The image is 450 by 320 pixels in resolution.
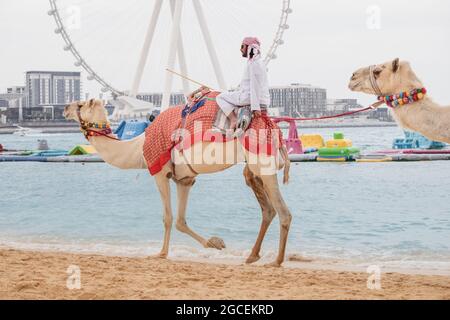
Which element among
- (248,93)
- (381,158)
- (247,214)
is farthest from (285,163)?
(381,158)

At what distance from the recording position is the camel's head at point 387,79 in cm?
566

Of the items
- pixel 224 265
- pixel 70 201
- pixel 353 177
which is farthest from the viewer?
pixel 353 177

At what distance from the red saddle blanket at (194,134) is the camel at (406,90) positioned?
1014 millimetres

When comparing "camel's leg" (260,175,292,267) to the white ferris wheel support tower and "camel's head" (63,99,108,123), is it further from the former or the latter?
the white ferris wheel support tower

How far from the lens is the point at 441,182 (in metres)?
24.8

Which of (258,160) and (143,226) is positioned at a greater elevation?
(258,160)

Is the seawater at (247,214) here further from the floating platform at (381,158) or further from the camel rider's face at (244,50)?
the camel rider's face at (244,50)

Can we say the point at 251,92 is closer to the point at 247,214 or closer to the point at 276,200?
the point at 276,200

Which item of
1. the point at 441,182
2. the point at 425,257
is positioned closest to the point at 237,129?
the point at 425,257

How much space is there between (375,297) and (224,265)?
2.40 metres

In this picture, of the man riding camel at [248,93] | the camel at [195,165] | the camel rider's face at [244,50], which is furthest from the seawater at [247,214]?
the camel rider's face at [244,50]

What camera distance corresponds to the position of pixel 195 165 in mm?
6918

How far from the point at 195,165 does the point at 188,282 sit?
1273 millimetres

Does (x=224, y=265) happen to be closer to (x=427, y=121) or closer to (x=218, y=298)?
(x=218, y=298)
